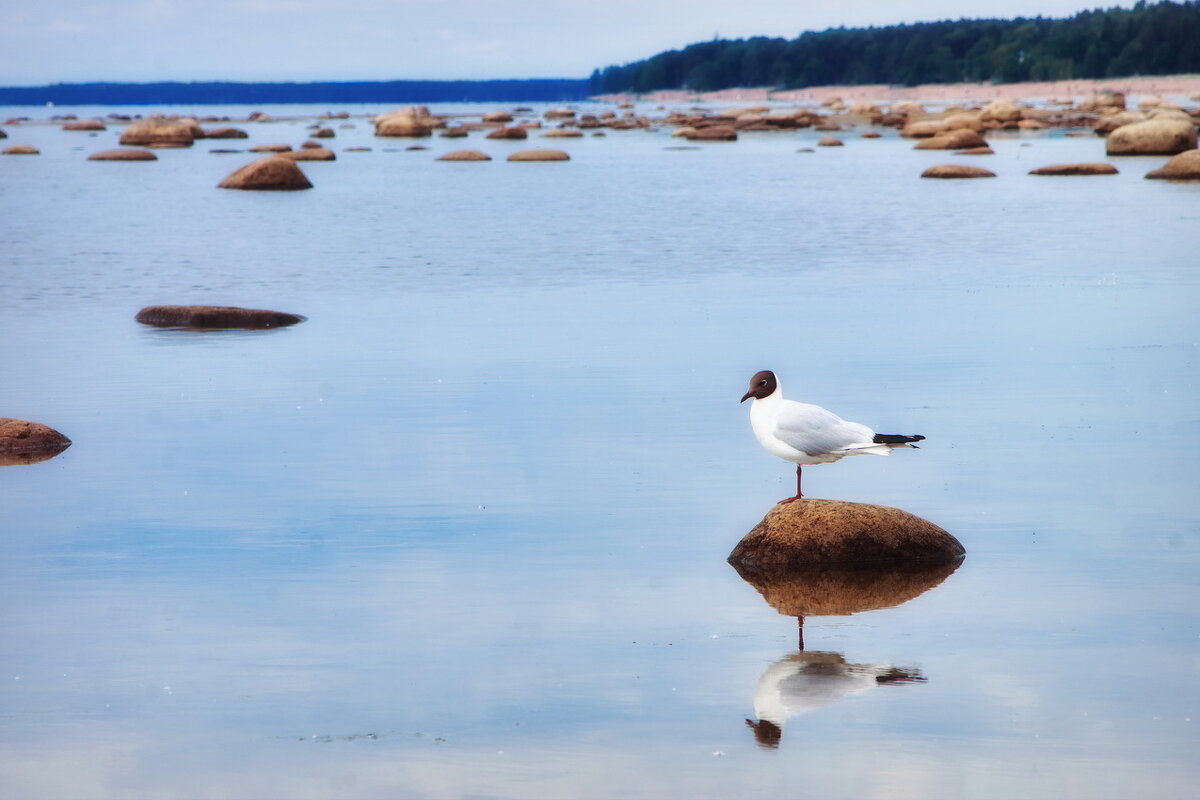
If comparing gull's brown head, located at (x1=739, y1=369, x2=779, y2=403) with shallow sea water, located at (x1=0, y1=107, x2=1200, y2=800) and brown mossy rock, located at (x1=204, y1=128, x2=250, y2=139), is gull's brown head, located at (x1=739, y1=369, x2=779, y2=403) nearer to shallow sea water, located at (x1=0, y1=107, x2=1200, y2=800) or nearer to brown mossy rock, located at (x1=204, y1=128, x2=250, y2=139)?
shallow sea water, located at (x1=0, y1=107, x2=1200, y2=800)

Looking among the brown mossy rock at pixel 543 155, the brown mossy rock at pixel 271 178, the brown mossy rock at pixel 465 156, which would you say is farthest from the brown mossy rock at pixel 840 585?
the brown mossy rock at pixel 543 155

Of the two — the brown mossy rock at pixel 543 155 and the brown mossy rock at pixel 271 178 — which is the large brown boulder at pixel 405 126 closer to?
the brown mossy rock at pixel 543 155

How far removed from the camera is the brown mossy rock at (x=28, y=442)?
36.1ft

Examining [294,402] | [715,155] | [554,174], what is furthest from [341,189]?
[294,402]

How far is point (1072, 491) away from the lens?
31.4 feet

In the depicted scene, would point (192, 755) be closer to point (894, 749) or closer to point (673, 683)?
point (673, 683)

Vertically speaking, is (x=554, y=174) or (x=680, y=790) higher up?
(x=680, y=790)

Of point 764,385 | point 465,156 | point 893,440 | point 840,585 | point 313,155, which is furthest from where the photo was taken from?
point 313,155

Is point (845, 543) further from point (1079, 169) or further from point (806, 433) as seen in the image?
point (1079, 169)

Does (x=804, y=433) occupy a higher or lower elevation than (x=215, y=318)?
higher

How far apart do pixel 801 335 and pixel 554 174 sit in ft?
113

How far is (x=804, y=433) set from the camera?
8.48 meters

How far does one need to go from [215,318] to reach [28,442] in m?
6.28

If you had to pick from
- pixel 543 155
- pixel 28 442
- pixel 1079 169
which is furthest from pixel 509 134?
pixel 28 442
